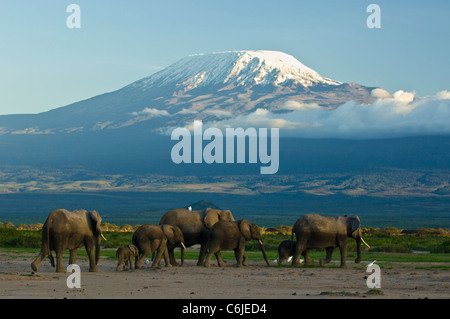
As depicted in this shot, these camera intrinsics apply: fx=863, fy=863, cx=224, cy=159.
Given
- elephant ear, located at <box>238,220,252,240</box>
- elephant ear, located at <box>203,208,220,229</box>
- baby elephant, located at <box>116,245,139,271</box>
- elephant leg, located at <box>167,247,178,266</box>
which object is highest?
elephant ear, located at <box>203,208,220,229</box>

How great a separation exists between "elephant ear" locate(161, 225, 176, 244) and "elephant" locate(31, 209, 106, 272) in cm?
297

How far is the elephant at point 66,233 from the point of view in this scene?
2711 cm

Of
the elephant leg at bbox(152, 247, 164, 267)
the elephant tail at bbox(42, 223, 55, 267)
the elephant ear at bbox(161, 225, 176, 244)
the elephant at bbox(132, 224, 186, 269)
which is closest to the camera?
the elephant tail at bbox(42, 223, 55, 267)

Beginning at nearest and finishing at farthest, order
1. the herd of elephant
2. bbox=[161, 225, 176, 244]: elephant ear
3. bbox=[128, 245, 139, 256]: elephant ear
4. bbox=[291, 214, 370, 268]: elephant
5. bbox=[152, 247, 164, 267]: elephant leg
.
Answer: the herd of elephant → bbox=[128, 245, 139, 256]: elephant ear → bbox=[152, 247, 164, 267]: elephant leg → bbox=[161, 225, 176, 244]: elephant ear → bbox=[291, 214, 370, 268]: elephant

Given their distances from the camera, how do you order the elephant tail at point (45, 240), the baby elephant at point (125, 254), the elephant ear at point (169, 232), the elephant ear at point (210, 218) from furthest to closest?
the elephant ear at point (210, 218) < the elephant ear at point (169, 232) < the baby elephant at point (125, 254) < the elephant tail at point (45, 240)

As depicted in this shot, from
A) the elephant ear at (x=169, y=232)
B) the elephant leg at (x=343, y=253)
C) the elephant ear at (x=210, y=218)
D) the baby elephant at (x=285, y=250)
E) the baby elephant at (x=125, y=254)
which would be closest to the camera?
the baby elephant at (x=125, y=254)

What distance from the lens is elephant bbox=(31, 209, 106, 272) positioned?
88.9 ft

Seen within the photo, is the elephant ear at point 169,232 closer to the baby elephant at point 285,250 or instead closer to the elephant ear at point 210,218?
the elephant ear at point 210,218

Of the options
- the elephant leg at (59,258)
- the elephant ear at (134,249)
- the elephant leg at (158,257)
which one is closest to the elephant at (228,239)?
the elephant leg at (158,257)

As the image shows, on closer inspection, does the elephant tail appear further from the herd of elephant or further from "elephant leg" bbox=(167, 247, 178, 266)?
"elephant leg" bbox=(167, 247, 178, 266)

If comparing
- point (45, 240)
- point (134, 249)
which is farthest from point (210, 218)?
point (45, 240)

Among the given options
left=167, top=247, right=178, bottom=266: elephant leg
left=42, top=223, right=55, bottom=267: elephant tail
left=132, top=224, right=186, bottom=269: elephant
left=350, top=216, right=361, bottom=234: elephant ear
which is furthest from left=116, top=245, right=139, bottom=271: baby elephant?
left=350, top=216, right=361, bottom=234: elephant ear
